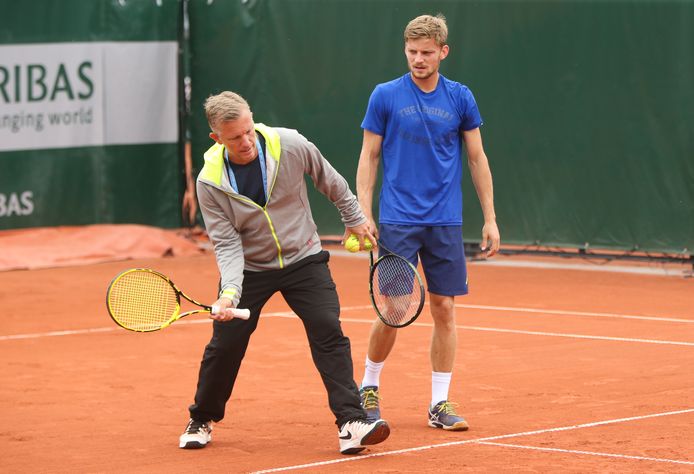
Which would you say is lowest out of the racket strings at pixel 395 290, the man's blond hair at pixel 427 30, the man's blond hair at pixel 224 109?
the racket strings at pixel 395 290

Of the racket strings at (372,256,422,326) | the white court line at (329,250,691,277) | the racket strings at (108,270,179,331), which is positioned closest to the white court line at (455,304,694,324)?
the white court line at (329,250,691,277)

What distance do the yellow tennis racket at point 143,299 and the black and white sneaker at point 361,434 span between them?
2.60 ft

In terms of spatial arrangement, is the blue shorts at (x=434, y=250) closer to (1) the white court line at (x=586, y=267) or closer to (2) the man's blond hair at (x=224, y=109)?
(2) the man's blond hair at (x=224, y=109)

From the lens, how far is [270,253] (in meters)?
6.04

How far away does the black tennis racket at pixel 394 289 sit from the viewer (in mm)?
6238

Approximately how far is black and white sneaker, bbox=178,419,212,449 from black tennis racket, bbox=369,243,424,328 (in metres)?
0.92

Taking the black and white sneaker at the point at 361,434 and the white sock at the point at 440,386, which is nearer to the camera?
the black and white sneaker at the point at 361,434

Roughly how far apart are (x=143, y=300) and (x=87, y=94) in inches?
366

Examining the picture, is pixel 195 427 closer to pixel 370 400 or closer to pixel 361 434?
pixel 361 434

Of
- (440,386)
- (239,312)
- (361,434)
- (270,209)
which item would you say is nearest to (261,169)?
(270,209)

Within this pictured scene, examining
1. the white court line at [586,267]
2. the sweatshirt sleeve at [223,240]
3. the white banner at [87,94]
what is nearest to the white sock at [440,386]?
the sweatshirt sleeve at [223,240]

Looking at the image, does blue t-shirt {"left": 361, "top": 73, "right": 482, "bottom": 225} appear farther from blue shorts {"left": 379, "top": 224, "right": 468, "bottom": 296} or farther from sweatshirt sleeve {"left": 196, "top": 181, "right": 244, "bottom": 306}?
sweatshirt sleeve {"left": 196, "top": 181, "right": 244, "bottom": 306}

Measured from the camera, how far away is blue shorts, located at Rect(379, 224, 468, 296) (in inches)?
259

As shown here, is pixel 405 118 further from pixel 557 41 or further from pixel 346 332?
pixel 557 41
